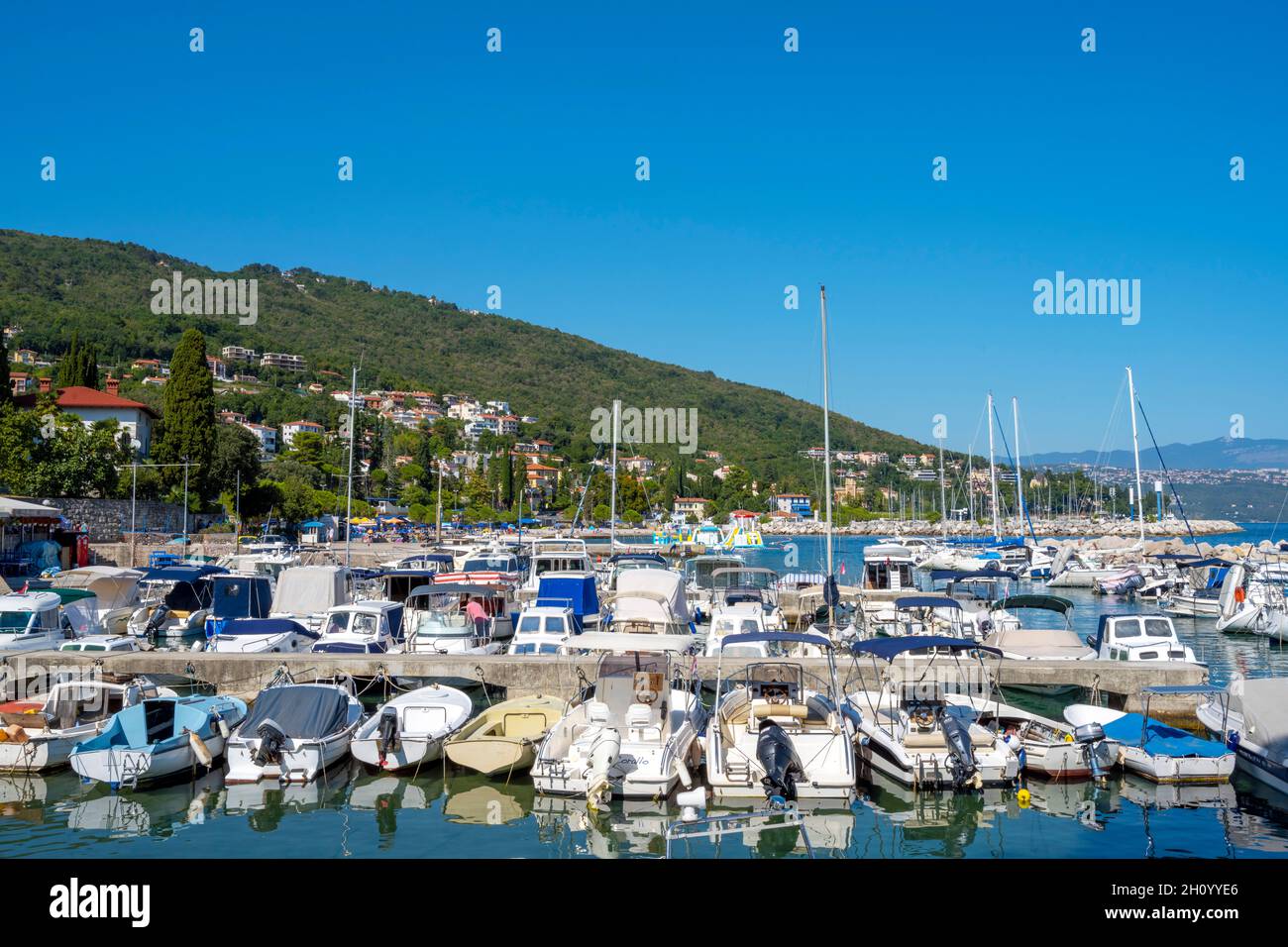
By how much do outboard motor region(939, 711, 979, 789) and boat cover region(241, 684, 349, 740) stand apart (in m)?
10.8

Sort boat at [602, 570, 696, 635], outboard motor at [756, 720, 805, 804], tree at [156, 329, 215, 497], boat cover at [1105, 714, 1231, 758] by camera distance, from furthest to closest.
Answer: tree at [156, 329, 215, 497], boat at [602, 570, 696, 635], boat cover at [1105, 714, 1231, 758], outboard motor at [756, 720, 805, 804]

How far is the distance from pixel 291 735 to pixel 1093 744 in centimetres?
1401

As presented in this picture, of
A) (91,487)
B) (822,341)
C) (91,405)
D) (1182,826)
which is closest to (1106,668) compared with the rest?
(1182,826)

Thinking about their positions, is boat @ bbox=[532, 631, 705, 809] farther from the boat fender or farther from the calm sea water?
the boat fender

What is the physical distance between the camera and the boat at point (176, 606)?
123 feet

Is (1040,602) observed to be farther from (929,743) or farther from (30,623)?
(30,623)

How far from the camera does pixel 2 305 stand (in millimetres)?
180125

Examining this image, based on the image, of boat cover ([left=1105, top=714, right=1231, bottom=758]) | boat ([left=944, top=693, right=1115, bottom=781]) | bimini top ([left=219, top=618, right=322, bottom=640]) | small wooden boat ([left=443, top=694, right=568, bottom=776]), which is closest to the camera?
boat cover ([left=1105, top=714, right=1231, bottom=758])

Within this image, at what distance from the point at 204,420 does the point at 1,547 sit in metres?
27.9

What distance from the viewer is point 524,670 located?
23500 mm

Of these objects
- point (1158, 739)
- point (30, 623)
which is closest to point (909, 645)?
point (1158, 739)

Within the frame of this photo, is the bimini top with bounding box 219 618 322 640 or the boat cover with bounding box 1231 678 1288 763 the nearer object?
the boat cover with bounding box 1231 678 1288 763

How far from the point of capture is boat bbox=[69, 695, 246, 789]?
16.9 m

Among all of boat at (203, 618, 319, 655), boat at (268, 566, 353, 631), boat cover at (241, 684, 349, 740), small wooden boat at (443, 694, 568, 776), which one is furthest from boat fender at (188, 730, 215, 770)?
boat at (268, 566, 353, 631)
